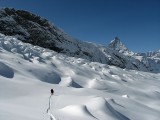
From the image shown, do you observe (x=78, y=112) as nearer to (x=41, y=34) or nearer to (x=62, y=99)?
(x=62, y=99)

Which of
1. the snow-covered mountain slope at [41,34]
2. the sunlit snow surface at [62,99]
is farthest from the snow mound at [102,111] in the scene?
the snow-covered mountain slope at [41,34]

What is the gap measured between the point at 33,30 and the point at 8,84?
98280mm

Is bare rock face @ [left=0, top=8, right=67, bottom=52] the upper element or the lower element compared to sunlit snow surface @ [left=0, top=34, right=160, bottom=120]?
upper

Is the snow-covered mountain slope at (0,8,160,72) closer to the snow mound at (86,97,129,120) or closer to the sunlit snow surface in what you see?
the sunlit snow surface

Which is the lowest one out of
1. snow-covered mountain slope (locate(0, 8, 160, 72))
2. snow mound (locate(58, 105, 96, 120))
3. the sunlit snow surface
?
snow mound (locate(58, 105, 96, 120))

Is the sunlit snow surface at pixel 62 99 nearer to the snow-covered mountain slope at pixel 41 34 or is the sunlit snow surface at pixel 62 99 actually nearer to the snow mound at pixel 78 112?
the snow mound at pixel 78 112

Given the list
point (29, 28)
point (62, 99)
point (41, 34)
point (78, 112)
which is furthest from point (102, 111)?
point (41, 34)

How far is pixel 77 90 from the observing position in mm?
15789

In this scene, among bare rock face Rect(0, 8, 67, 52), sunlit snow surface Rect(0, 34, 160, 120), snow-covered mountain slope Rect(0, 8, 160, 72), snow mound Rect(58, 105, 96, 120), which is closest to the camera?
snow mound Rect(58, 105, 96, 120)

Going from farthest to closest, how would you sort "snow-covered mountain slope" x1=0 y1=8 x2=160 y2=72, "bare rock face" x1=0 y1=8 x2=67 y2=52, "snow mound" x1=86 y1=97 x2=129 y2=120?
"snow-covered mountain slope" x1=0 y1=8 x2=160 y2=72 → "bare rock face" x1=0 y1=8 x2=67 y2=52 → "snow mound" x1=86 y1=97 x2=129 y2=120

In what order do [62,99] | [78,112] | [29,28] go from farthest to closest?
1. [29,28]
2. [62,99]
3. [78,112]

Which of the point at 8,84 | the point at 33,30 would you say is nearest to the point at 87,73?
the point at 8,84

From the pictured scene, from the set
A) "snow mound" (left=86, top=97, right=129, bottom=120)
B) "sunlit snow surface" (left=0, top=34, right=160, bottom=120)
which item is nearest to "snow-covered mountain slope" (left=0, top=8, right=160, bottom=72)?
"sunlit snow surface" (left=0, top=34, right=160, bottom=120)

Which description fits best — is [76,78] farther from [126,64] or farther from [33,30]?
[126,64]
